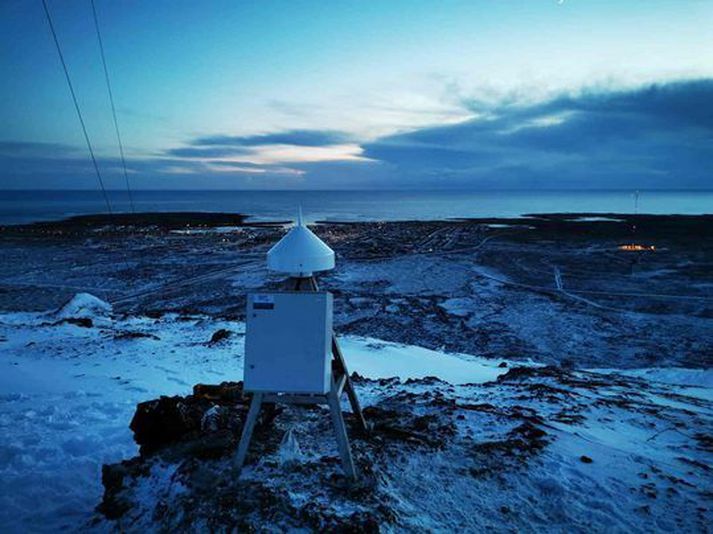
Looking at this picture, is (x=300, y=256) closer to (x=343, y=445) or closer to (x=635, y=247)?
(x=343, y=445)

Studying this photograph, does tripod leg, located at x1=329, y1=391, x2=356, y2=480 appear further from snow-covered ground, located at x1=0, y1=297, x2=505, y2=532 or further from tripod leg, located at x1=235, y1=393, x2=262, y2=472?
snow-covered ground, located at x1=0, y1=297, x2=505, y2=532

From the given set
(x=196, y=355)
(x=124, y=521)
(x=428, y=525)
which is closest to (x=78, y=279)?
(x=196, y=355)

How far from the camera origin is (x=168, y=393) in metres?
7.73

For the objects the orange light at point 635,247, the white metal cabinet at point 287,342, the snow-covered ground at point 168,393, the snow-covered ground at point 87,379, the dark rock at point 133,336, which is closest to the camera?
the white metal cabinet at point 287,342

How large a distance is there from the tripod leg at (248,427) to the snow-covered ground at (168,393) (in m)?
1.51

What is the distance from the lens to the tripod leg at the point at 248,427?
420 cm

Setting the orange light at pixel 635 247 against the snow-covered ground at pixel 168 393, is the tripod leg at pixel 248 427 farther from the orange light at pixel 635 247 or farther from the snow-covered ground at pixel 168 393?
the orange light at pixel 635 247

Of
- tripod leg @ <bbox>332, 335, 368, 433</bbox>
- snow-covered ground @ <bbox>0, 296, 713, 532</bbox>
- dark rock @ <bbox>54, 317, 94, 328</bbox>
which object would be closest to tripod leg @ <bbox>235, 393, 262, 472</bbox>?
tripod leg @ <bbox>332, 335, 368, 433</bbox>

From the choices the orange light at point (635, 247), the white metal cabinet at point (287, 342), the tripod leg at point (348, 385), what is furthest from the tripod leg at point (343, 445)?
the orange light at point (635, 247)

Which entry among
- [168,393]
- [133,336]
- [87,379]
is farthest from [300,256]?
[133,336]

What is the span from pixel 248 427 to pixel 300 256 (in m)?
1.73

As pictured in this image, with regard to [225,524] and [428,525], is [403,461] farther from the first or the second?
[225,524]

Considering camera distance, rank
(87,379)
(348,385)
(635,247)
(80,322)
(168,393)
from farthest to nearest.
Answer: (635,247) → (80,322) → (87,379) → (168,393) → (348,385)

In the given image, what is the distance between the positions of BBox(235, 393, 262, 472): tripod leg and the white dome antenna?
4.13ft
